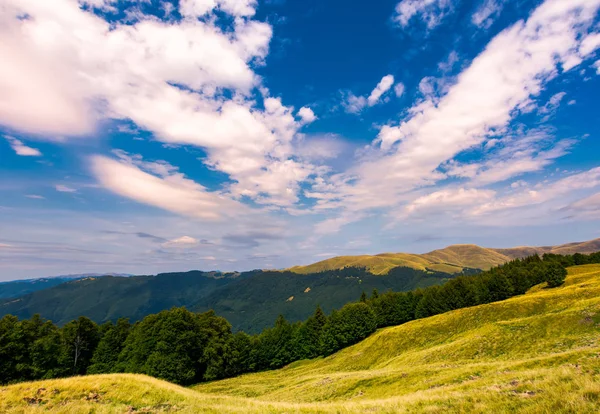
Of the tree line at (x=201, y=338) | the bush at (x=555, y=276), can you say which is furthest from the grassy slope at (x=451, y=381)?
the bush at (x=555, y=276)

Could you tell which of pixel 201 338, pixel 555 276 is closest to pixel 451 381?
pixel 201 338

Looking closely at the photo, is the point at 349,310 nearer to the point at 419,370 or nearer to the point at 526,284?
the point at 419,370

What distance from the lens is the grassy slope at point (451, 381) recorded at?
13.4 metres

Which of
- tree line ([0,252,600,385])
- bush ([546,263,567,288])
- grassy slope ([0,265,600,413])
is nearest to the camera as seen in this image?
grassy slope ([0,265,600,413])

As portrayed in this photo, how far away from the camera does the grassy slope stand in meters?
13.4

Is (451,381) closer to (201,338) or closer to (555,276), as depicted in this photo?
(201,338)

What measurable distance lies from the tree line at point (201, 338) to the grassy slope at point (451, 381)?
17116 millimetres

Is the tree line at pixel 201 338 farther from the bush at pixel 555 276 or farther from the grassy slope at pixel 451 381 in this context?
the grassy slope at pixel 451 381

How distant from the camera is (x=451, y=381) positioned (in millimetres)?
23641

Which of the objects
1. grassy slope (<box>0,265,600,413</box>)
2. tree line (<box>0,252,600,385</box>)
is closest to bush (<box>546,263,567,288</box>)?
tree line (<box>0,252,600,385</box>)

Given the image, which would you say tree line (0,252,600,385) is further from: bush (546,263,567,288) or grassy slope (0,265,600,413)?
grassy slope (0,265,600,413)

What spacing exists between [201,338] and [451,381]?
64.7 m

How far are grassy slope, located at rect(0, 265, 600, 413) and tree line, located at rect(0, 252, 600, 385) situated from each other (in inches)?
674

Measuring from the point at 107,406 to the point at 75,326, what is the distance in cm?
6213
